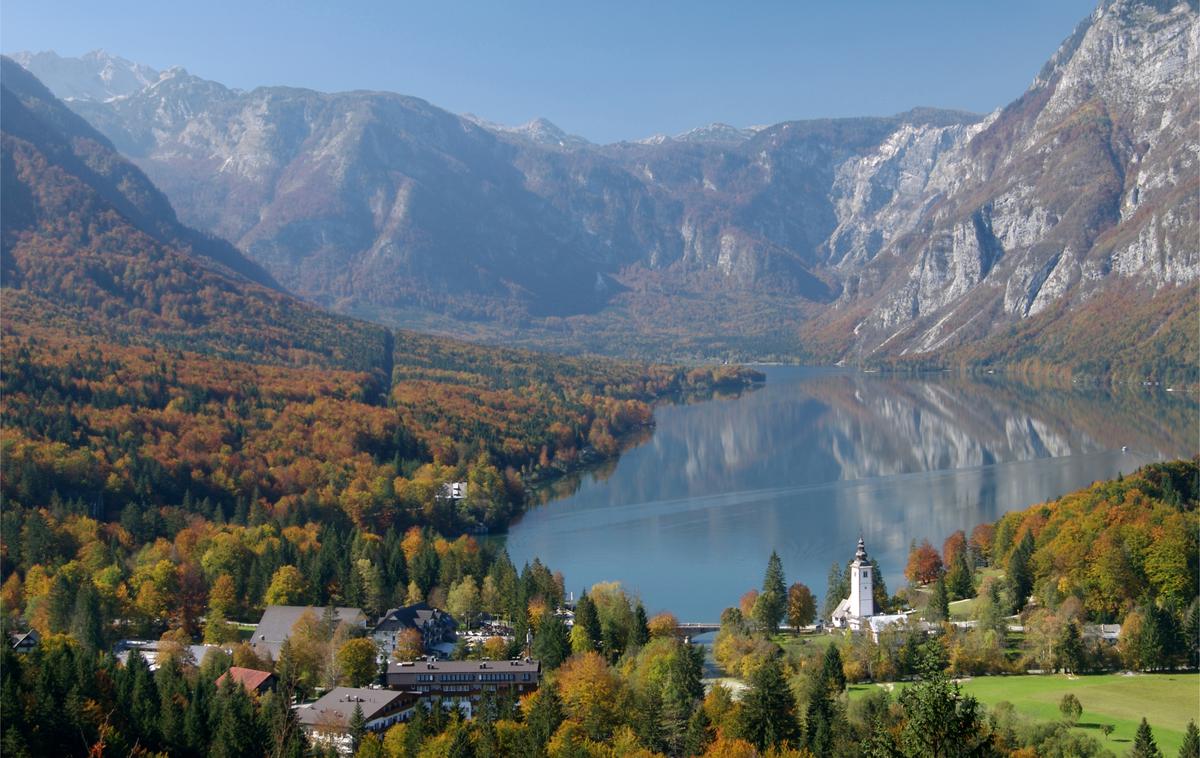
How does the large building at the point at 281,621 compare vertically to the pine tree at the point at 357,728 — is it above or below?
above

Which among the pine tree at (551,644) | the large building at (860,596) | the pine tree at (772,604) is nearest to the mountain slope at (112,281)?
the pine tree at (772,604)

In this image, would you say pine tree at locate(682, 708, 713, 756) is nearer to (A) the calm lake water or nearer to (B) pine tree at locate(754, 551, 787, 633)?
(B) pine tree at locate(754, 551, 787, 633)

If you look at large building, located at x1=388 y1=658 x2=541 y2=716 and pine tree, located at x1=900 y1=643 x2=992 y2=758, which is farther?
large building, located at x1=388 y1=658 x2=541 y2=716

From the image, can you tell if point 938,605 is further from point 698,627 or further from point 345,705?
point 345,705

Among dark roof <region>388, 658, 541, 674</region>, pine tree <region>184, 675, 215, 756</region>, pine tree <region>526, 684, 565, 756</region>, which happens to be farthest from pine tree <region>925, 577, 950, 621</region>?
pine tree <region>184, 675, 215, 756</region>

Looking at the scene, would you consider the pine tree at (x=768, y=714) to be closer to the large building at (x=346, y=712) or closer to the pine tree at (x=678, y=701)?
the pine tree at (x=678, y=701)

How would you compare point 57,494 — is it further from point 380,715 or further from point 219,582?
point 380,715

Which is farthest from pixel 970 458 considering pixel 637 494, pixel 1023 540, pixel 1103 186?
pixel 1103 186

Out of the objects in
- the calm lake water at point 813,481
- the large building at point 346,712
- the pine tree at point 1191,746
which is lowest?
the pine tree at point 1191,746
